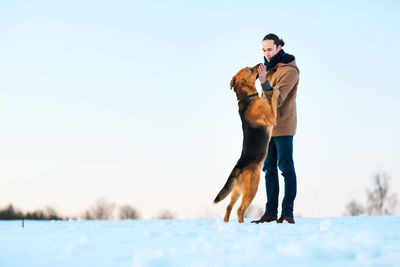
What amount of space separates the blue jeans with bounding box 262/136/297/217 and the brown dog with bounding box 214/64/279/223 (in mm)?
401

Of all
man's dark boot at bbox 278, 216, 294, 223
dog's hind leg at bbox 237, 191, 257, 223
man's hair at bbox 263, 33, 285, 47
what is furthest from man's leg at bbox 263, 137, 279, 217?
man's hair at bbox 263, 33, 285, 47

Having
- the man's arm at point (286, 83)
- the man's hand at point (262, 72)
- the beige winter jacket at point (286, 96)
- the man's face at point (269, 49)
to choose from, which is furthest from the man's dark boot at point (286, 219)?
the man's face at point (269, 49)

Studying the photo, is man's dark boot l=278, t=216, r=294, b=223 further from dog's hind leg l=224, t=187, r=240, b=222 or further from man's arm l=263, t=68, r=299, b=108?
man's arm l=263, t=68, r=299, b=108

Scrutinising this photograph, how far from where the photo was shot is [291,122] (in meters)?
6.23

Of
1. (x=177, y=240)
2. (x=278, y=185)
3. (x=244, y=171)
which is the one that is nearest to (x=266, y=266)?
(x=177, y=240)

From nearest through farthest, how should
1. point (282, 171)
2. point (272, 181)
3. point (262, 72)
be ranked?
point (262, 72)
point (282, 171)
point (272, 181)

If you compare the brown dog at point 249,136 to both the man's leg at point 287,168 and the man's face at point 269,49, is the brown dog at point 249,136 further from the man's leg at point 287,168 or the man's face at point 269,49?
the man's face at point 269,49

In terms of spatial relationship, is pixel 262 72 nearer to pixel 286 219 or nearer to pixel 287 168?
pixel 287 168

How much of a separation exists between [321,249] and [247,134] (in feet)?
11.5

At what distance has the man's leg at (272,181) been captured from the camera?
6496 millimetres

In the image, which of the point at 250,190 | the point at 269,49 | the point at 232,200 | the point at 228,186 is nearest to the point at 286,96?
the point at 269,49

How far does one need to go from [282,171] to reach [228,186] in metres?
1.08

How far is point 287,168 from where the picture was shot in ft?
20.3

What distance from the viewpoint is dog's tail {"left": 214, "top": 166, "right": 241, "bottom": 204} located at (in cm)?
561
